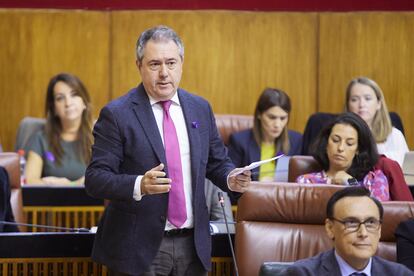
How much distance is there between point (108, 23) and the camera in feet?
21.2

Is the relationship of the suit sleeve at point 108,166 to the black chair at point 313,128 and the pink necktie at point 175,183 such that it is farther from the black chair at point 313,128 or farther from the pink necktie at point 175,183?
the black chair at point 313,128

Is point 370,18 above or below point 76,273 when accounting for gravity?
above

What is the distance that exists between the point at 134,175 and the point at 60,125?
2878mm

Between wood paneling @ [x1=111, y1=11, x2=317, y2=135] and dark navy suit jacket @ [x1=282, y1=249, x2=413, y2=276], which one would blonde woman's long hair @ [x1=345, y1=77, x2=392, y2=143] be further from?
dark navy suit jacket @ [x1=282, y1=249, x2=413, y2=276]

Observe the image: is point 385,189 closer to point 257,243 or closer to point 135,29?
point 257,243

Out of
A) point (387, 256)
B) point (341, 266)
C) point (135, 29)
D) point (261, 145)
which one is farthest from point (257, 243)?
point (135, 29)

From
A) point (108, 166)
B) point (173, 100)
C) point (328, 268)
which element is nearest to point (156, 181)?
point (108, 166)

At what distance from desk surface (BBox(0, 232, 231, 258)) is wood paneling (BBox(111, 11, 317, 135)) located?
310cm

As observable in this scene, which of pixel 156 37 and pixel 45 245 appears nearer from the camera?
pixel 156 37

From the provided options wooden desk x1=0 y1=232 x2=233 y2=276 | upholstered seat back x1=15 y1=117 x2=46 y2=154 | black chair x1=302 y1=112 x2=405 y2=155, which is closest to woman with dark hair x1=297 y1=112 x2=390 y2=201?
black chair x1=302 y1=112 x2=405 y2=155

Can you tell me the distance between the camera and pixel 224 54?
21.4 ft

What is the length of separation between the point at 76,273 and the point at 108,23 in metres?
3.24

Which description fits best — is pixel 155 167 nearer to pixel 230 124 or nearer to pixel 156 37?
pixel 156 37

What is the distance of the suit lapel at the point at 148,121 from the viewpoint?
2879mm
